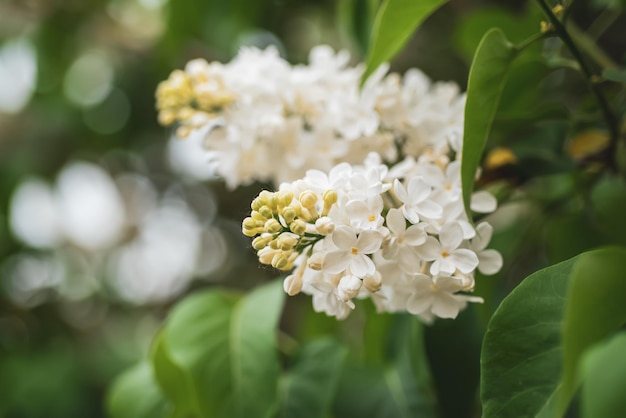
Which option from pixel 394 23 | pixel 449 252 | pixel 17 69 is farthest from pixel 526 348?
pixel 17 69

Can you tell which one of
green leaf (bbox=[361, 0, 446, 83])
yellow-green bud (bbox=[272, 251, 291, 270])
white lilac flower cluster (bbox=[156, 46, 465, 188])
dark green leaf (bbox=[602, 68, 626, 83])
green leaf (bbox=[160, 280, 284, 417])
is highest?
green leaf (bbox=[361, 0, 446, 83])

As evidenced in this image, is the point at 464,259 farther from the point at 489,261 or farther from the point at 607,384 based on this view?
the point at 607,384

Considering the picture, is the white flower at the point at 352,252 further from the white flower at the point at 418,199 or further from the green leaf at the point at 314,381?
the green leaf at the point at 314,381

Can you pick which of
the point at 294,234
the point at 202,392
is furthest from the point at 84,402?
the point at 294,234

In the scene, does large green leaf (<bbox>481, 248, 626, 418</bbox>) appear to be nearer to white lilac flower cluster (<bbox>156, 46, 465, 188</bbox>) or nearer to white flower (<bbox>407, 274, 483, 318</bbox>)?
white flower (<bbox>407, 274, 483, 318</bbox>)

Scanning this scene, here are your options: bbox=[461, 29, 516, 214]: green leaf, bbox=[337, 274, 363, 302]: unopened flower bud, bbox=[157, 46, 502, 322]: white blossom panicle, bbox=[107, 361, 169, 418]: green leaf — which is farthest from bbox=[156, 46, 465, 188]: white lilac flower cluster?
bbox=[107, 361, 169, 418]: green leaf

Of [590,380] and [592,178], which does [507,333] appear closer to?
[590,380]
